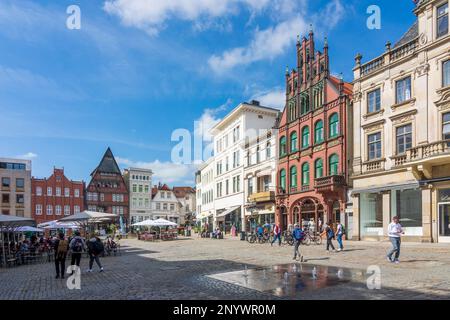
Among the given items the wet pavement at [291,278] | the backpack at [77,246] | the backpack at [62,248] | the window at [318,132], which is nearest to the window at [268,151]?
the window at [318,132]

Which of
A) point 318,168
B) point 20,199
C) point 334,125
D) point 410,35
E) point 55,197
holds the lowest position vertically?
point 20,199

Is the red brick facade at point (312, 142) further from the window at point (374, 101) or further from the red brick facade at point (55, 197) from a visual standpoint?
the red brick facade at point (55, 197)

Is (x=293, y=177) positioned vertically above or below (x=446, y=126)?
below

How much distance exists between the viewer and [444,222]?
22.4m

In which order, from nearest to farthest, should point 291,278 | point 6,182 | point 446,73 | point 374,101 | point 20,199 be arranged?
1. point 291,278
2. point 446,73
3. point 374,101
4. point 6,182
5. point 20,199

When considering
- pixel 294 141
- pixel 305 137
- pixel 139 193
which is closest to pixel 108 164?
pixel 139 193

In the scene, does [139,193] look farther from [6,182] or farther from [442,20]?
[442,20]

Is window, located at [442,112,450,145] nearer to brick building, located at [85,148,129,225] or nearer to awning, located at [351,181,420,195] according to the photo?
awning, located at [351,181,420,195]

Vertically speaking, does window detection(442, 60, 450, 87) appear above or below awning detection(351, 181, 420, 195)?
above

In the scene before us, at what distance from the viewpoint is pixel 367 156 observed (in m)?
28.2

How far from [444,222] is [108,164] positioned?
240 feet

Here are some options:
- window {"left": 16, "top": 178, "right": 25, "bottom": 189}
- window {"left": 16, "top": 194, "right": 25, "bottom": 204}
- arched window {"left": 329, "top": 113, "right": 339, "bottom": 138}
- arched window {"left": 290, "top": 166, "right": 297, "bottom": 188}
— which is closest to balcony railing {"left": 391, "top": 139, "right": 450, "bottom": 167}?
arched window {"left": 329, "top": 113, "right": 339, "bottom": 138}

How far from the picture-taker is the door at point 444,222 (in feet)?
72.6

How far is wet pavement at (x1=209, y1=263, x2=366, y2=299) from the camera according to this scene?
9.72 m
